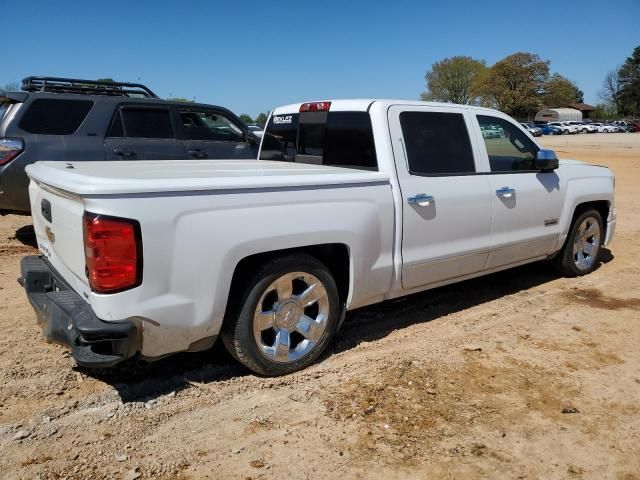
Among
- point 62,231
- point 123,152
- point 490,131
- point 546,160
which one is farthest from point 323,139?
point 123,152

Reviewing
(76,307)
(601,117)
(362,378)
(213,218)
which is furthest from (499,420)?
(601,117)

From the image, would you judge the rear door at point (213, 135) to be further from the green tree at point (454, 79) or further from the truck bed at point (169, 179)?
the green tree at point (454, 79)

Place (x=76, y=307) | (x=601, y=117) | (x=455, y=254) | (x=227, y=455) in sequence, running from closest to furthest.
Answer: (x=227, y=455)
(x=76, y=307)
(x=455, y=254)
(x=601, y=117)

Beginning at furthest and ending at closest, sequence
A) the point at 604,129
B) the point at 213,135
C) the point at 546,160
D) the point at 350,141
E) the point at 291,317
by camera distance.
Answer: the point at 604,129 → the point at 213,135 → the point at 546,160 → the point at 350,141 → the point at 291,317

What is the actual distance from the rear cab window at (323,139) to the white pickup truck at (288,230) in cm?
2

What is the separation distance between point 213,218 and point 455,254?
216 centimetres

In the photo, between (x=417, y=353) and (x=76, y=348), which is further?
(x=417, y=353)

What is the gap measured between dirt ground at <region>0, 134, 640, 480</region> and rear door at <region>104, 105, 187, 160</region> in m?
2.92

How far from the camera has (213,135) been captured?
25.8ft

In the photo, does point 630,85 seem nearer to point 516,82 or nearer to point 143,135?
point 516,82

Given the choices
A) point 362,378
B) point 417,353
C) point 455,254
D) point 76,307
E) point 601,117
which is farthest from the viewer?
point 601,117

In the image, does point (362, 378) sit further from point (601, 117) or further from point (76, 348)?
point (601, 117)

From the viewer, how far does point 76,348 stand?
2867mm

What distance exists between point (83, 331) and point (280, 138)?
2.97 meters
